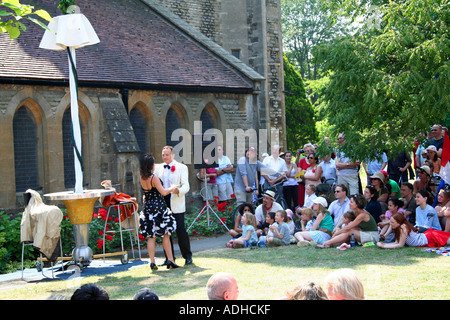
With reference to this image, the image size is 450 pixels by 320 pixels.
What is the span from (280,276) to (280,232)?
306 cm

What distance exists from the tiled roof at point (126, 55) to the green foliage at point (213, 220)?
3.97 m

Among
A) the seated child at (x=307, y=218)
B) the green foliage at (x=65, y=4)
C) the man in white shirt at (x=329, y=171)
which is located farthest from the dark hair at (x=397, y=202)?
the green foliage at (x=65, y=4)

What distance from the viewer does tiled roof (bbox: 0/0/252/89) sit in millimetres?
14445

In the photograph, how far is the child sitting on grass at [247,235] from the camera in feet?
37.4

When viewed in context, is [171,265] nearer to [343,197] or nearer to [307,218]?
[307,218]

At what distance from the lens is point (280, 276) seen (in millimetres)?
8297

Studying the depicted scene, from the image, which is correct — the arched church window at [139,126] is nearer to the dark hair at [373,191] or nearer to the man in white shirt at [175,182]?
the man in white shirt at [175,182]

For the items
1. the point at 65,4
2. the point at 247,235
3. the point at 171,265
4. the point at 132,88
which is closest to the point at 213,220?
the point at 247,235

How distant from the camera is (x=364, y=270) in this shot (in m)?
8.35

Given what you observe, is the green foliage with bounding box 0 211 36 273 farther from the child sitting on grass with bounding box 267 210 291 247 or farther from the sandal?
the sandal

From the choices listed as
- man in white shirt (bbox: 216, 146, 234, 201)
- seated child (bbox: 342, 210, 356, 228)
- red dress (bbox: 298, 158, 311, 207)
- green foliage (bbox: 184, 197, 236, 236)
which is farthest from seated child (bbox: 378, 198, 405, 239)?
man in white shirt (bbox: 216, 146, 234, 201)

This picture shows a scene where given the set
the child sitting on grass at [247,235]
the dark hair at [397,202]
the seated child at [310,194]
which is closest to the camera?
the dark hair at [397,202]

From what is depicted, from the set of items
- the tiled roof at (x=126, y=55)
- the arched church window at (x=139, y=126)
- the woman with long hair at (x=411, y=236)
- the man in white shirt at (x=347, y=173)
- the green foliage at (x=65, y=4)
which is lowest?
the woman with long hair at (x=411, y=236)

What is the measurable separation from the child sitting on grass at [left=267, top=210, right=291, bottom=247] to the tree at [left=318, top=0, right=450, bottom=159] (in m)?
1.78
